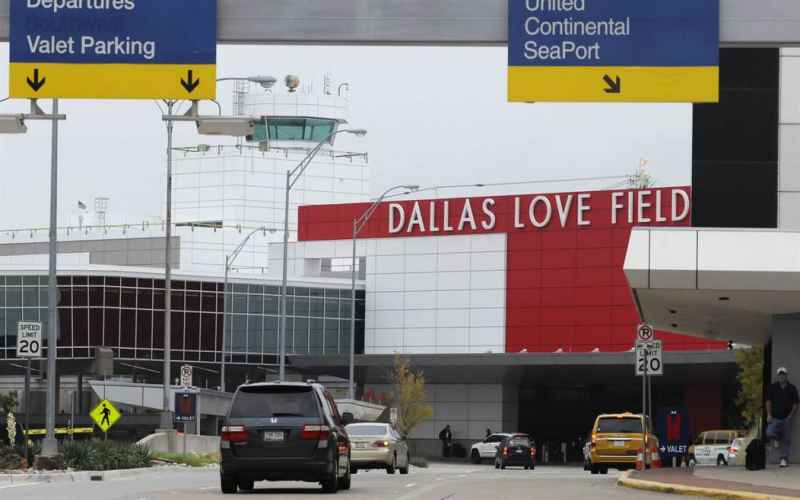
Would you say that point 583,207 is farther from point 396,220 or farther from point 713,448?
point 713,448

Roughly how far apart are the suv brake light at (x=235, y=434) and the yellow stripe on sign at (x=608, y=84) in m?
6.95

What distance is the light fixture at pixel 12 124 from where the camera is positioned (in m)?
25.9

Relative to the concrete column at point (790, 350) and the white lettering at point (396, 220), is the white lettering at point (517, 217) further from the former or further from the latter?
the concrete column at point (790, 350)

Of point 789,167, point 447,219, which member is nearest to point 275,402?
point 789,167

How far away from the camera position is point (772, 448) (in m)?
34.5

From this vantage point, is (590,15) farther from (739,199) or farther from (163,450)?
(163,450)

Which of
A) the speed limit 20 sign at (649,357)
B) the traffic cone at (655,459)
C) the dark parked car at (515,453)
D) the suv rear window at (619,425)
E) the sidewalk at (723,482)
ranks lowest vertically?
the dark parked car at (515,453)

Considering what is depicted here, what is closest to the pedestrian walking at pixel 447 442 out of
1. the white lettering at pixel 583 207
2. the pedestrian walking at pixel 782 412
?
the white lettering at pixel 583 207

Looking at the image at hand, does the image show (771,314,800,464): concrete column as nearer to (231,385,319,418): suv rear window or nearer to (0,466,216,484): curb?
(231,385,319,418): suv rear window

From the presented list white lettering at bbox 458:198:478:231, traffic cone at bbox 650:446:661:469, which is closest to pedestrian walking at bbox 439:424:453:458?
white lettering at bbox 458:198:478:231

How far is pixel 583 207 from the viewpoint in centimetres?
9606

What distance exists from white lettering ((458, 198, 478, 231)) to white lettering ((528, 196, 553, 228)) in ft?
11.4

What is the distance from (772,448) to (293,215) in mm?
109601

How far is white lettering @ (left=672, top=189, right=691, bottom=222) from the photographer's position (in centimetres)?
9156
